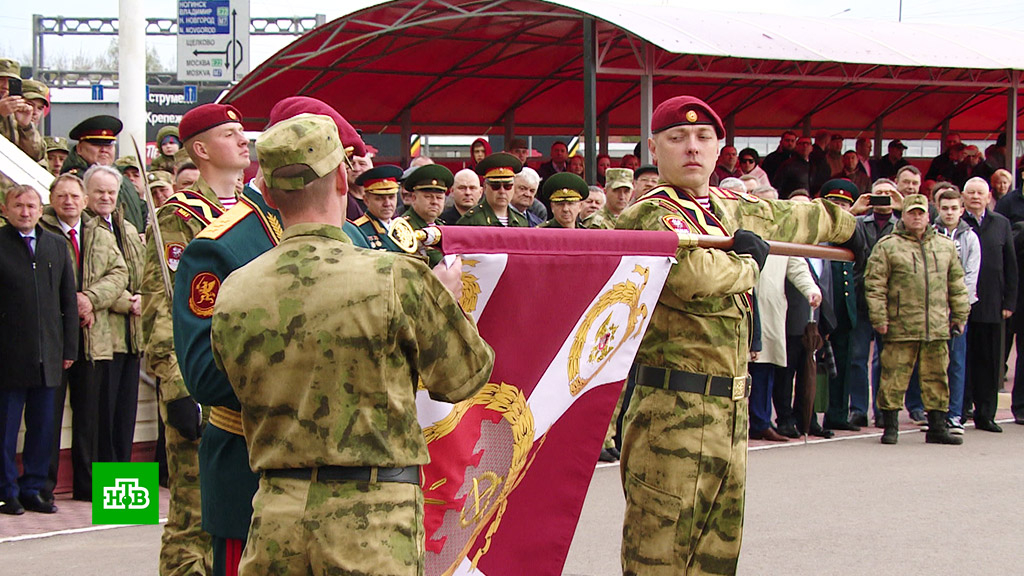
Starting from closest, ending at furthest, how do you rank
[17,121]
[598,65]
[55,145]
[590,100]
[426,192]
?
[426,192]
[17,121]
[55,145]
[590,100]
[598,65]

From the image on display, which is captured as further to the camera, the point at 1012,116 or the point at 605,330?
the point at 1012,116

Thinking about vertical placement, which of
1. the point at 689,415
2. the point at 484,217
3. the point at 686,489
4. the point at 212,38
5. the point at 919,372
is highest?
the point at 212,38

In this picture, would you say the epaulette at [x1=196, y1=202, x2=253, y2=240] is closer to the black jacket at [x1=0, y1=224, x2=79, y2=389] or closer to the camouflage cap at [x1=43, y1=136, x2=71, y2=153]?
the black jacket at [x1=0, y1=224, x2=79, y2=389]

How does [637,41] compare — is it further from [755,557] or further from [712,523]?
[712,523]

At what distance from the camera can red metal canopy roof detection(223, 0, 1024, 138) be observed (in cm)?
1459

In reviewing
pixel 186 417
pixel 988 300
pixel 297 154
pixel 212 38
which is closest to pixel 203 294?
pixel 297 154

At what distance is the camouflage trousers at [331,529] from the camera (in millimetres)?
2701

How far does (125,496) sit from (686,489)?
4.53 metres

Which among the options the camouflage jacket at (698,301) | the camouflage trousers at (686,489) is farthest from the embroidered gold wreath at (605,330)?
the camouflage trousers at (686,489)

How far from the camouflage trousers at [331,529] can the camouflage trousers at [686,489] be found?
153cm

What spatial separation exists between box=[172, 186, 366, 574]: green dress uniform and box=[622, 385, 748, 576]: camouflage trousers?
1520 millimetres

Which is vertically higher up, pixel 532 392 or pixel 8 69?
pixel 8 69

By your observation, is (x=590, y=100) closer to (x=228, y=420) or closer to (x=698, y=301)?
(x=698, y=301)

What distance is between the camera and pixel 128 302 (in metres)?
7.54
